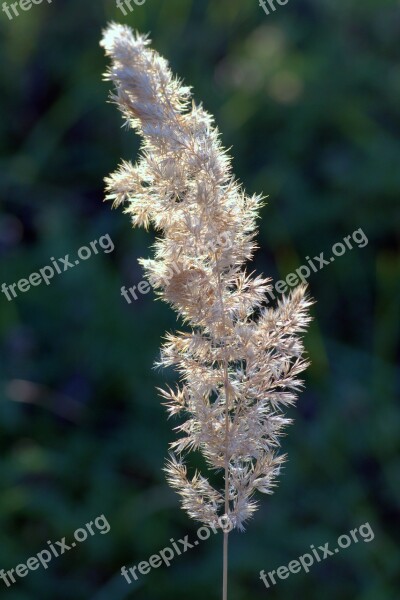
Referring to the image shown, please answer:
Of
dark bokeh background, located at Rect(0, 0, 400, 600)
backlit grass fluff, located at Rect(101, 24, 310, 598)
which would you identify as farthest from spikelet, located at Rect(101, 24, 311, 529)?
dark bokeh background, located at Rect(0, 0, 400, 600)

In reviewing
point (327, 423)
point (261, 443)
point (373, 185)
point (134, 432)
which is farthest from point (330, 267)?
point (261, 443)

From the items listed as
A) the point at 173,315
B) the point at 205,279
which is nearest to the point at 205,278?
the point at 205,279

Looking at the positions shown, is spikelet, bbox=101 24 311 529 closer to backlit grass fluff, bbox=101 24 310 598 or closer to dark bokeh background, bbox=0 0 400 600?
backlit grass fluff, bbox=101 24 310 598

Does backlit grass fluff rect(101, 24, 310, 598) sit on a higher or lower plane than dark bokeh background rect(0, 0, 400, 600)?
lower

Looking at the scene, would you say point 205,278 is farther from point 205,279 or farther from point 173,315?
point 173,315

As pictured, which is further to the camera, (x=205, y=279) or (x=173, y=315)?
(x=173, y=315)

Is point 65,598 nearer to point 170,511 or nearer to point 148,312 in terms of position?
point 170,511

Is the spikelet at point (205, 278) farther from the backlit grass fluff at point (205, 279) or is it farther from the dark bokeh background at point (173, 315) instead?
the dark bokeh background at point (173, 315)
